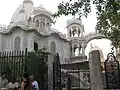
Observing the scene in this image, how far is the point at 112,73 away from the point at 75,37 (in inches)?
978

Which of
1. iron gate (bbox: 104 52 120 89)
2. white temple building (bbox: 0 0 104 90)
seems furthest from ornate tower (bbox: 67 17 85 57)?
iron gate (bbox: 104 52 120 89)

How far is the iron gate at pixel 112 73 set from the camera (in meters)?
10.1

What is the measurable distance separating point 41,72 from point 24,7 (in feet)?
85.6

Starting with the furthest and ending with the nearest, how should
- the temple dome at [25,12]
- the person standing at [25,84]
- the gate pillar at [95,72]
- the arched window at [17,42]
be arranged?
the temple dome at [25,12]
the arched window at [17,42]
the gate pillar at [95,72]
the person standing at [25,84]

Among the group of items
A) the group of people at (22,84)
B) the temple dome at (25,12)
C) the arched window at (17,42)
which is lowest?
the group of people at (22,84)

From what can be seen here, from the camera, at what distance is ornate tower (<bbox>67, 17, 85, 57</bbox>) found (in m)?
34.2

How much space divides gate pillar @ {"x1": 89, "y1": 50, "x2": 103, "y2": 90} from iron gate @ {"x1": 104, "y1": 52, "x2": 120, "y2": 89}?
40 cm

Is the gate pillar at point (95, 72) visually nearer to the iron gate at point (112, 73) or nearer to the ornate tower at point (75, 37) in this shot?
the iron gate at point (112, 73)

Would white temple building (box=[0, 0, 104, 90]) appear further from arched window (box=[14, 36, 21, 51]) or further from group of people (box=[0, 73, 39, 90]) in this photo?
group of people (box=[0, 73, 39, 90])

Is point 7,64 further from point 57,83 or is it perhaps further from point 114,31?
point 114,31

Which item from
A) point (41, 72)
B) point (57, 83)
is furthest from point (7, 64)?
point (57, 83)

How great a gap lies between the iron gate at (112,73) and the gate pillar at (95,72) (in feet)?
1.30

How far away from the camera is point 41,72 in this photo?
12.5m

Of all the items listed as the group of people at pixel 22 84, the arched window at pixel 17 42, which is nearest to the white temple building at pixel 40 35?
the arched window at pixel 17 42
